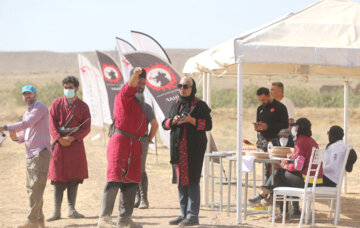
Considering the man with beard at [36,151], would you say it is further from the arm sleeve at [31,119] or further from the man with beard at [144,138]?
the man with beard at [144,138]

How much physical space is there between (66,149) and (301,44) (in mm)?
3018

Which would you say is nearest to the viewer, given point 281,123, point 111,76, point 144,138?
point 144,138

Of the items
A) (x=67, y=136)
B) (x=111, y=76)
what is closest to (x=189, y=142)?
(x=67, y=136)

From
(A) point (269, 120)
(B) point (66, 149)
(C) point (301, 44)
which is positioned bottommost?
(B) point (66, 149)

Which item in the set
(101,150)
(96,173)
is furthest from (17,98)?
(96,173)

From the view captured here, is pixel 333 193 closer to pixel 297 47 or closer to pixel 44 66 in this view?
pixel 297 47

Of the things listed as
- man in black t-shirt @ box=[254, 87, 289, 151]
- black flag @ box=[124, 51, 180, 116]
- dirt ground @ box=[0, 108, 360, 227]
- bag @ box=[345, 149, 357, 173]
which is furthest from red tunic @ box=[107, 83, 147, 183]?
black flag @ box=[124, 51, 180, 116]

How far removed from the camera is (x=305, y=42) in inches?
289

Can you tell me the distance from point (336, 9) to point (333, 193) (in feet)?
7.79

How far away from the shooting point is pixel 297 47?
7.18m

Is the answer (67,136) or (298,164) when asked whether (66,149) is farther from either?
(298,164)

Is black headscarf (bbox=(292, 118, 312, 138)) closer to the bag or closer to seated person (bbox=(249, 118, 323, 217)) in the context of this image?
seated person (bbox=(249, 118, 323, 217))

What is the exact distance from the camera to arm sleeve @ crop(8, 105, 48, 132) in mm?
6812

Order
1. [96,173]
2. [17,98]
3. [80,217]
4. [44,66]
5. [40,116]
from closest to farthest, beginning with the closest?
1. [40,116]
2. [80,217]
3. [96,173]
4. [17,98]
5. [44,66]
